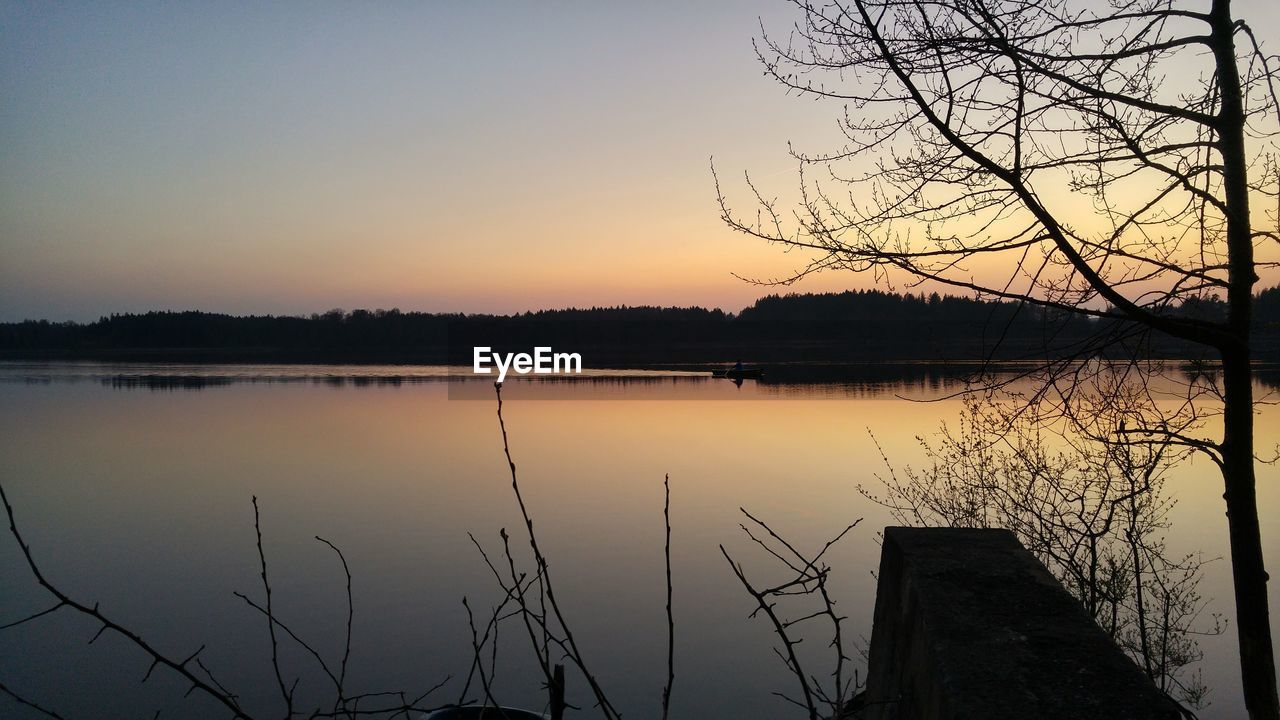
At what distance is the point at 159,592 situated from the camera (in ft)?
49.3

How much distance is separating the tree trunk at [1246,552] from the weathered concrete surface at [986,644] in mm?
2045

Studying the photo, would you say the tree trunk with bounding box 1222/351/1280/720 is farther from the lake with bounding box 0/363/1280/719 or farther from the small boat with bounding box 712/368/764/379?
the small boat with bounding box 712/368/764/379

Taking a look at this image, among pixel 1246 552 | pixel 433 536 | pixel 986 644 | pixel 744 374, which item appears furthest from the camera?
pixel 744 374

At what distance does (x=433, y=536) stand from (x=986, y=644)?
17.9m

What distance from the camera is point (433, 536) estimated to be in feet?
61.8

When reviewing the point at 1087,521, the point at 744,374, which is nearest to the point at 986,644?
the point at 1087,521

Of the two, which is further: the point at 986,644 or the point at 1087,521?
the point at 1087,521

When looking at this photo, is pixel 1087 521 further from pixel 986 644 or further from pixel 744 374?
pixel 744 374

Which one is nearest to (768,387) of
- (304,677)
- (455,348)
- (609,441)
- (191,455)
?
(609,441)

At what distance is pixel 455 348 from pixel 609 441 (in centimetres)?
13071

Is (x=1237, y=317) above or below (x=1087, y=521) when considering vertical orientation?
above

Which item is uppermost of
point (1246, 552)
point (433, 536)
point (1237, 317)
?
point (1237, 317)

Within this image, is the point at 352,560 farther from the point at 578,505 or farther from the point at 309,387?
the point at 309,387

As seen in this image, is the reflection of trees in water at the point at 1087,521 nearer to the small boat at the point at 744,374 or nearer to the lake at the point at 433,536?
the lake at the point at 433,536
